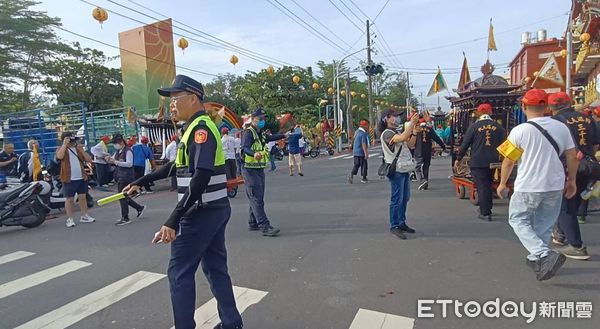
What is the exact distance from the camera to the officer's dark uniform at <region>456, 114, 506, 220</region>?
677 cm

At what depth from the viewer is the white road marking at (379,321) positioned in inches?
134

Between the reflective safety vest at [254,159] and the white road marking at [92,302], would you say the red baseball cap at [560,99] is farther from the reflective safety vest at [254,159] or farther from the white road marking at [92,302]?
the white road marking at [92,302]

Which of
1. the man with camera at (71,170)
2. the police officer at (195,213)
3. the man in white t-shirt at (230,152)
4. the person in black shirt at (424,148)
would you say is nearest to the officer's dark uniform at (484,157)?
the person in black shirt at (424,148)

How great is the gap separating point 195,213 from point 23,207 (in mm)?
6615

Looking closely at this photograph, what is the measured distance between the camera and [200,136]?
2.92m

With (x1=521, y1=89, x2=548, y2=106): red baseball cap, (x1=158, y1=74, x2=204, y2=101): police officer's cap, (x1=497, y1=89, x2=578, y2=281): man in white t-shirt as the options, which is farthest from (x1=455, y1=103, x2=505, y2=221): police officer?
(x1=158, y1=74, x2=204, y2=101): police officer's cap

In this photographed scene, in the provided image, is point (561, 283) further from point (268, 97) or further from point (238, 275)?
point (268, 97)

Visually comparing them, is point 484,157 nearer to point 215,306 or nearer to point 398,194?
point 398,194

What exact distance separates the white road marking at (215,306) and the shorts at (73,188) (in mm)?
5138

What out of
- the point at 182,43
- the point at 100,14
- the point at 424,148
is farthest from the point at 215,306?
the point at 182,43

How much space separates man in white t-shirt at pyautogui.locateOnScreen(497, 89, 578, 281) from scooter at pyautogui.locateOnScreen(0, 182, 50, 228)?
318 inches

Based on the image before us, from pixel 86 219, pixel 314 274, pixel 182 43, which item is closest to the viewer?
pixel 314 274

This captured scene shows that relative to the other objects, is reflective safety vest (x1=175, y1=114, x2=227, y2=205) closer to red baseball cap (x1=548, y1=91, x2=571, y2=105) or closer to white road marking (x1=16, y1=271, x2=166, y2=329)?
white road marking (x1=16, y1=271, x2=166, y2=329)

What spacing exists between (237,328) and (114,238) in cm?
432
